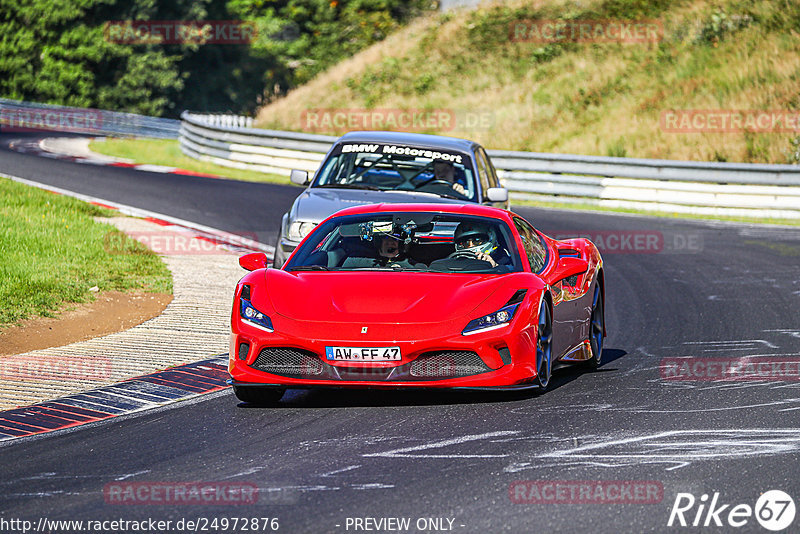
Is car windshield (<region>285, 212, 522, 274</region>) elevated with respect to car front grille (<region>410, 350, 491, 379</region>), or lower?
elevated

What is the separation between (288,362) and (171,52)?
5288 centimetres

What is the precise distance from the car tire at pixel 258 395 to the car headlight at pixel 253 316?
405 millimetres

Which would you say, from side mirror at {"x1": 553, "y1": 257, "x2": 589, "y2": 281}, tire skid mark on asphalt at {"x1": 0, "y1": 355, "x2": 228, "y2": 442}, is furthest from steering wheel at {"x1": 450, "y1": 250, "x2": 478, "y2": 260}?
tire skid mark on asphalt at {"x1": 0, "y1": 355, "x2": 228, "y2": 442}

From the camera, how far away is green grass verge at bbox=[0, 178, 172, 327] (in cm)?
1192

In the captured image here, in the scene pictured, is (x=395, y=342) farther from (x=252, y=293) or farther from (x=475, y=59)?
(x=475, y=59)

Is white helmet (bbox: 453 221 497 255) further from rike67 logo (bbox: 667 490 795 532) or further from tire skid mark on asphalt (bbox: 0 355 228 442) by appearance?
rike67 logo (bbox: 667 490 795 532)

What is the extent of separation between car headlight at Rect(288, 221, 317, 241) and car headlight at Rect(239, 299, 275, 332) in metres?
4.18

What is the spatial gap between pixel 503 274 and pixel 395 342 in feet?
3.85

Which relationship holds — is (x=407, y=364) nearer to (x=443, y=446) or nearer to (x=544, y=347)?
(x=443, y=446)

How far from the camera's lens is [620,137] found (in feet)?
99.3

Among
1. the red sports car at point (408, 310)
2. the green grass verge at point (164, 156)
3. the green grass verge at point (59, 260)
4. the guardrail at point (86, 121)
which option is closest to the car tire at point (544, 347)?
the red sports car at point (408, 310)

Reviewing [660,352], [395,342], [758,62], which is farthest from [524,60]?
[395,342]

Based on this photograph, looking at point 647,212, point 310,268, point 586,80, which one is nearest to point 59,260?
point 310,268

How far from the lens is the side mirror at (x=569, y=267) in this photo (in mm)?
8859
